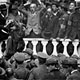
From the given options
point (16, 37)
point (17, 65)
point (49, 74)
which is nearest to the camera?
point (49, 74)

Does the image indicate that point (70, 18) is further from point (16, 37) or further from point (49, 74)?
point (49, 74)

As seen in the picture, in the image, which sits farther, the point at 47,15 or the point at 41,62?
the point at 47,15

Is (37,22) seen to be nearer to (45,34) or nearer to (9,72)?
(45,34)

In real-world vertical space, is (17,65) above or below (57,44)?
above

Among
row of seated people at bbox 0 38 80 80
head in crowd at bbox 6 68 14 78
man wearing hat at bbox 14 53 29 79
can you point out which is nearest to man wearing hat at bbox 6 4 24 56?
row of seated people at bbox 0 38 80 80

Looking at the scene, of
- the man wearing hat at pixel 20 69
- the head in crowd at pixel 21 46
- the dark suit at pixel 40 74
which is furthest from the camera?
the head in crowd at pixel 21 46

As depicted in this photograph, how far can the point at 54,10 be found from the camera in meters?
13.7

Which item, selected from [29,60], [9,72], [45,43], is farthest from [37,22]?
[9,72]

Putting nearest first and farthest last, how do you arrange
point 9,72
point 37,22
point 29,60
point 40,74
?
point 40,74
point 9,72
point 29,60
point 37,22

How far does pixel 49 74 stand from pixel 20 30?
16.1ft

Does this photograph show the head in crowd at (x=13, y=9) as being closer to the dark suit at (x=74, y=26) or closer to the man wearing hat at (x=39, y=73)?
the dark suit at (x=74, y=26)

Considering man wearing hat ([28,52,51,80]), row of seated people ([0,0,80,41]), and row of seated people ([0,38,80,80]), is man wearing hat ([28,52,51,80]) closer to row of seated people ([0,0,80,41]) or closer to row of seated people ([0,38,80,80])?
row of seated people ([0,38,80,80])

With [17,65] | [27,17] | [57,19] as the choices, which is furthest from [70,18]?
[17,65]

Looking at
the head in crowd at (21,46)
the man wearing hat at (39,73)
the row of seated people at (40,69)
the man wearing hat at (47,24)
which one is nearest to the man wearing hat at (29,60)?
the row of seated people at (40,69)
